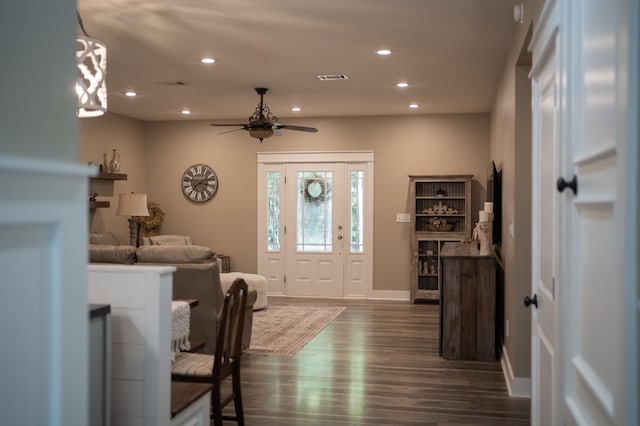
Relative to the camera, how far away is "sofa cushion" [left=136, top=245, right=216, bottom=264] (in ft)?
17.2

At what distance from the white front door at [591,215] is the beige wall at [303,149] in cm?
697

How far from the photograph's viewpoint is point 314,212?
9.88m

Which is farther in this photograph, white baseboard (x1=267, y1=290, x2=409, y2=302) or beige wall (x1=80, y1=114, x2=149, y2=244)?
white baseboard (x1=267, y1=290, x2=409, y2=302)

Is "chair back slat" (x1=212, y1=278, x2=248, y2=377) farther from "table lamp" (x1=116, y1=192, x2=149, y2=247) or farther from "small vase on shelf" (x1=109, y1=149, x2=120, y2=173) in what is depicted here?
"small vase on shelf" (x1=109, y1=149, x2=120, y2=173)

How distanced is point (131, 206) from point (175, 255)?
3.81 meters

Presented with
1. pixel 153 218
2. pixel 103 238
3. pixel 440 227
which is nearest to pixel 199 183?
pixel 153 218

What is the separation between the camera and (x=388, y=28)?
495 centimetres

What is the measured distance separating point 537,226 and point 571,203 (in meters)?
1.01

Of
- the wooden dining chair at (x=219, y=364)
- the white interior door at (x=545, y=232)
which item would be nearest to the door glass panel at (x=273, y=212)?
the wooden dining chair at (x=219, y=364)

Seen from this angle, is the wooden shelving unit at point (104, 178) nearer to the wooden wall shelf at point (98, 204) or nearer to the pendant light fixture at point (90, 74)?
the wooden wall shelf at point (98, 204)

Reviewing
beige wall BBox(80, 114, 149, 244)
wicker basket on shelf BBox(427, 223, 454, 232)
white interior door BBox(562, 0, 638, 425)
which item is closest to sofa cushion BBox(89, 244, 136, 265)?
beige wall BBox(80, 114, 149, 244)

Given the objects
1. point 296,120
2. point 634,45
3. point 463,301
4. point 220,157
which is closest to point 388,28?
point 463,301

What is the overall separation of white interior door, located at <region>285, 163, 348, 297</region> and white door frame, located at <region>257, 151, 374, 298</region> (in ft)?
0.34

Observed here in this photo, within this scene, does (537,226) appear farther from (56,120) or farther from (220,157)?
(220,157)
